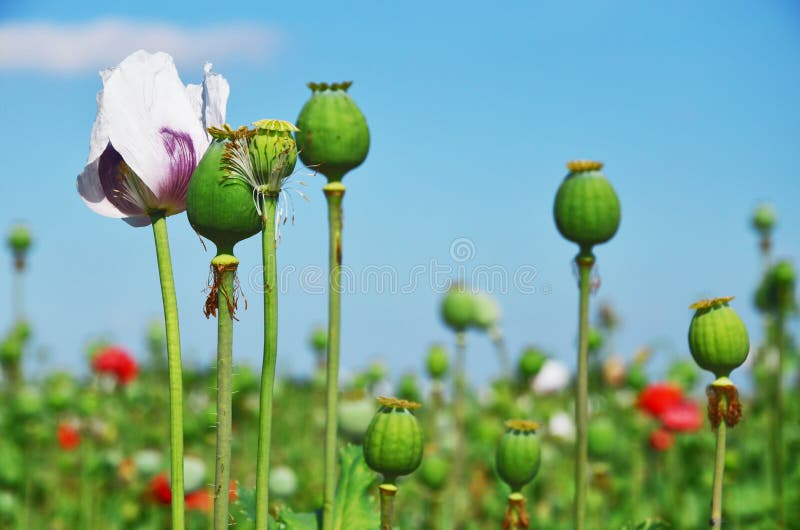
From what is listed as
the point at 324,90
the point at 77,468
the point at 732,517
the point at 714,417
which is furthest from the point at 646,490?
the point at 324,90

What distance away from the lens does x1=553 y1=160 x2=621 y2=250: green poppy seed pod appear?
5.31ft

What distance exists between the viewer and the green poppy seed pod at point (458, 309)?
10.5ft

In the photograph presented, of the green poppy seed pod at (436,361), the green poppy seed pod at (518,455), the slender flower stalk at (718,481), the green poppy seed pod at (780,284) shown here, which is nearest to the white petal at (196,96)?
the green poppy seed pod at (518,455)

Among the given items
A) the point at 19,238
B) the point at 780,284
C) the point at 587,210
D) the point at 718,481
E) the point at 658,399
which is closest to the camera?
the point at 718,481

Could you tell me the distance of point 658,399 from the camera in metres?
4.03

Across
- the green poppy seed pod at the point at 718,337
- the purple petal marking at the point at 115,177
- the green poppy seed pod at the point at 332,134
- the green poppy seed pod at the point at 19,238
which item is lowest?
the green poppy seed pod at the point at 718,337

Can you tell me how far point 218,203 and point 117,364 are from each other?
12.2 ft

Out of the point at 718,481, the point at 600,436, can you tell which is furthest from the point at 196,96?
the point at 600,436

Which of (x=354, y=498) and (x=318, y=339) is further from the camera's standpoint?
(x=318, y=339)

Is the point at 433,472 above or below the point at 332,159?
below

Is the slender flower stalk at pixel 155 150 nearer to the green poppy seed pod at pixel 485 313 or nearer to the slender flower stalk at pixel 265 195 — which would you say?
the slender flower stalk at pixel 265 195

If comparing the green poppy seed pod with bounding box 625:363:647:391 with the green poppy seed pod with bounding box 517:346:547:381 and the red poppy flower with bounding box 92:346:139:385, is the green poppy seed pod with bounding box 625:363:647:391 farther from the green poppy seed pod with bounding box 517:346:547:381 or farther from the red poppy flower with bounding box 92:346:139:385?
the red poppy flower with bounding box 92:346:139:385

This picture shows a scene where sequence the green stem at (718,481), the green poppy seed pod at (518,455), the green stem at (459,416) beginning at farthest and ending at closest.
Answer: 1. the green stem at (459,416)
2. the green poppy seed pod at (518,455)
3. the green stem at (718,481)

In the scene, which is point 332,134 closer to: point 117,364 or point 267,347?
point 267,347
